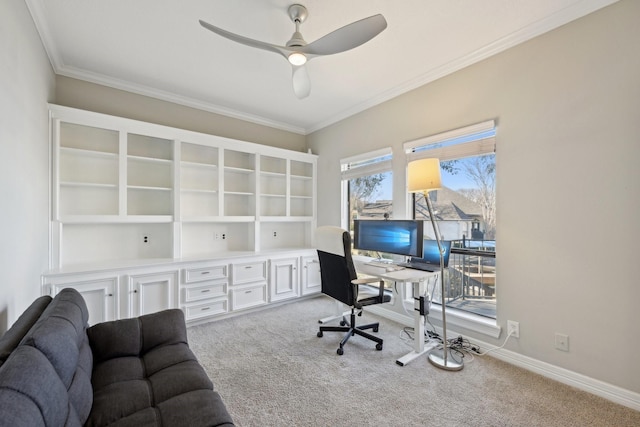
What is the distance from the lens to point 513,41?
231cm

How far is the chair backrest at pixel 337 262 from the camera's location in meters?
2.57

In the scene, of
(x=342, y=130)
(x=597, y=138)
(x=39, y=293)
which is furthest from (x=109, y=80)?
(x=597, y=138)

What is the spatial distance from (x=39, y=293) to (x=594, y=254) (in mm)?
4291

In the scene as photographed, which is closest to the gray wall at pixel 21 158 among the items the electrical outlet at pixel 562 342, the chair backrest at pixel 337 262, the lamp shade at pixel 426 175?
the chair backrest at pixel 337 262

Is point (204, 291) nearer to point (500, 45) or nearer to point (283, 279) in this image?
point (283, 279)

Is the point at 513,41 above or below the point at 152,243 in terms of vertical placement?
above

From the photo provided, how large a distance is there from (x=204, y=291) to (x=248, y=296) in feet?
1.82

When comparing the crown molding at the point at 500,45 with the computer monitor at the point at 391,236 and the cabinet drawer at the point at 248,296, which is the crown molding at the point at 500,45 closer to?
the computer monitor at the point at 391,236

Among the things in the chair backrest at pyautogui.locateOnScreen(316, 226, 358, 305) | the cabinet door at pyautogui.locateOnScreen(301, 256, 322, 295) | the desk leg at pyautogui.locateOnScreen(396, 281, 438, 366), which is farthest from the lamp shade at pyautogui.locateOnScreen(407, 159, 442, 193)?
the cabinet door at pyautogui.locateOnScreen(301, 256, 322, 295)

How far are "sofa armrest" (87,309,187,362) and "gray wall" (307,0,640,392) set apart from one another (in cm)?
260

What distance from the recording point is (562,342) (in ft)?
6.90

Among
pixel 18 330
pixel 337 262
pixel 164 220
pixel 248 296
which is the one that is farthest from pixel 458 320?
pixel 164 220

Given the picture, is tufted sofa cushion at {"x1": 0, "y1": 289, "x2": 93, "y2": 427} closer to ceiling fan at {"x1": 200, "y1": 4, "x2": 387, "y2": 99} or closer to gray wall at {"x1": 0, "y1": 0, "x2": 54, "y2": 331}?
gray wall at {"x1": 0, "y1": 0, "x2": 54, "y2": 331}

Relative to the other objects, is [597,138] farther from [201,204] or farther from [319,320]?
[201,204]
